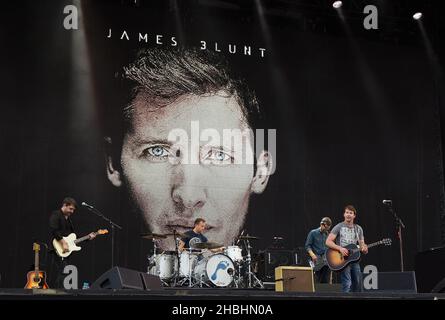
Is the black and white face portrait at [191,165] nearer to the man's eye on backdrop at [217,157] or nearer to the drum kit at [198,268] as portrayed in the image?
the man's eye on backdrop at [217,157]

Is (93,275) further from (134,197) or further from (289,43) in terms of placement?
(289,43)

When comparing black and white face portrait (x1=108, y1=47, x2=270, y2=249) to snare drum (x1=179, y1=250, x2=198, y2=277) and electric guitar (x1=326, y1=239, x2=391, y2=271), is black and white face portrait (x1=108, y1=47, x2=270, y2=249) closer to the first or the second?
snare drum (x1=179, y1=250, x2=198, y2=277)

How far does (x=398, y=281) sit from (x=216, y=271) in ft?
10.6

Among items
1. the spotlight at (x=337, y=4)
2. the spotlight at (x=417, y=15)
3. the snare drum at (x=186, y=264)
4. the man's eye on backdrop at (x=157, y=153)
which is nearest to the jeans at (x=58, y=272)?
the snare drum at (x=186, y=264)

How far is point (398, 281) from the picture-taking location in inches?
270

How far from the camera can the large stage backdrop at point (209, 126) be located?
10.3m

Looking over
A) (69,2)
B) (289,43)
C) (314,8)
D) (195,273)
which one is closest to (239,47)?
(289,43)

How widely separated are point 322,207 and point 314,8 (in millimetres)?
3811

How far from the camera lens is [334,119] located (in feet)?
40.0

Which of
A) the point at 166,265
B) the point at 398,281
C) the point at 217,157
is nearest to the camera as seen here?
Result: the point at 398,281

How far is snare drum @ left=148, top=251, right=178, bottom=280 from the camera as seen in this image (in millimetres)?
9430

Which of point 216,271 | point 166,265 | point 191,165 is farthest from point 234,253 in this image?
point 191,165

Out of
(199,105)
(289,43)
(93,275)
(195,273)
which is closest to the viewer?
(195,273)

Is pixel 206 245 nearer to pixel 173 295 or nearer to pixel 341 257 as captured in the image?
pixel 341 257
